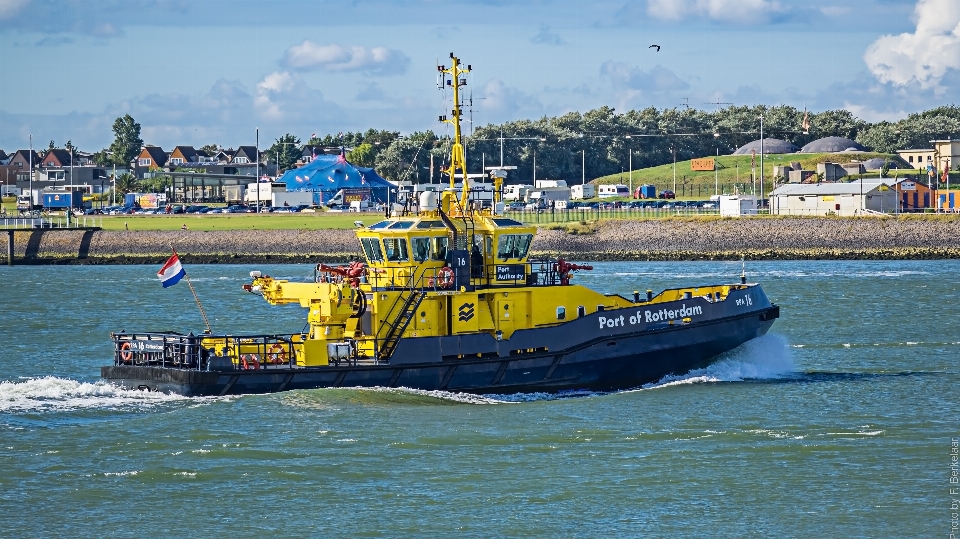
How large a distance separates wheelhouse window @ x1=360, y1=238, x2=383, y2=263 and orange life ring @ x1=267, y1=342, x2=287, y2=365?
2284 millimetres

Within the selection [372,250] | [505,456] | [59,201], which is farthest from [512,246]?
[59,201]

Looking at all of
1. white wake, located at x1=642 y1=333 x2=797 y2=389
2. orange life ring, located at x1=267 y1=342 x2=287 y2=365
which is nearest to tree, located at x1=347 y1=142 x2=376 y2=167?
white wake, located at x1=642 y1=333 x2=797 y2=389

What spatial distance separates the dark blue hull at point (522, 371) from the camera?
2338 centimetres

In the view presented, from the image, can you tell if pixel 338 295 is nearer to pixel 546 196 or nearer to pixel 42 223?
pixel 42 223

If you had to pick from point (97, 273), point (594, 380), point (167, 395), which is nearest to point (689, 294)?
point (594, 380)

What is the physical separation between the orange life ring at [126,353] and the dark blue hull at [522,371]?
0.97ft

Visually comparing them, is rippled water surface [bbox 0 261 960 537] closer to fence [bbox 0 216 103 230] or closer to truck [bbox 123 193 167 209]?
fence [bbox 0 216 103 230]

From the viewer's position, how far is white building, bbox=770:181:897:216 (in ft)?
253

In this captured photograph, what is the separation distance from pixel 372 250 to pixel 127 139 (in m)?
145

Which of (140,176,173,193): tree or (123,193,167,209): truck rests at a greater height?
(140,176,173,193): tree

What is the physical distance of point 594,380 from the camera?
2488cm

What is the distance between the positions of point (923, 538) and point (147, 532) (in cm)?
913

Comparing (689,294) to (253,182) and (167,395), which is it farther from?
(253,182)

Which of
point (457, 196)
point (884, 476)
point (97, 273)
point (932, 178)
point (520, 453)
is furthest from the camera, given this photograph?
point (932, 178)
